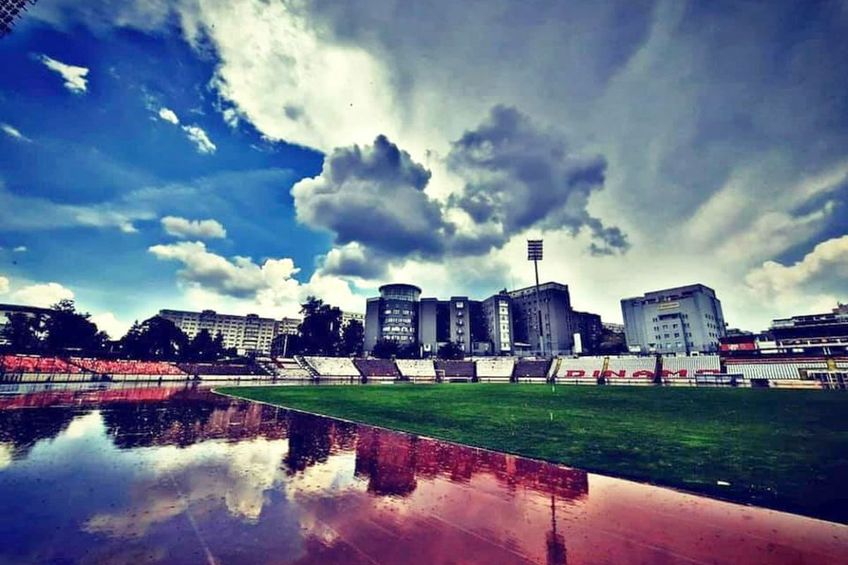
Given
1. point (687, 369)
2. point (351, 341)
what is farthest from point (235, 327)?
point (687, 369)

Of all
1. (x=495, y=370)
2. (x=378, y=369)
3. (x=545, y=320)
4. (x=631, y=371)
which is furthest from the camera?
(x=545, y=320)

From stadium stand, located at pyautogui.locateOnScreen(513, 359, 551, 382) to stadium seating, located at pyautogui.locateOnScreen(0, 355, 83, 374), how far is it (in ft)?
220

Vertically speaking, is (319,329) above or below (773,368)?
above

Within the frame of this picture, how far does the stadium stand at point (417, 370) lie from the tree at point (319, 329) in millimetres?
34632

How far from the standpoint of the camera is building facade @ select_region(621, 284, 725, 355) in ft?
350

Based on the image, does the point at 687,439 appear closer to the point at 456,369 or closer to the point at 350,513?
the point at 350,513

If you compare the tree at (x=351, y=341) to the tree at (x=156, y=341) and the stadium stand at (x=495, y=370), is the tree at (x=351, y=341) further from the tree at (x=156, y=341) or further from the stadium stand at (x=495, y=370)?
the stadium stand at (x=495, y=370)

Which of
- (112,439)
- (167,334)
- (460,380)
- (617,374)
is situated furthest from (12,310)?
(617,374)

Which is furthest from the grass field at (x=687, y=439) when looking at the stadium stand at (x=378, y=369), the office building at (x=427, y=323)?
the office building at (x=427, y=323)

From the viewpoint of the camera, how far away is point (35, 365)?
46.3 metres

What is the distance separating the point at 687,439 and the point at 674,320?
118551 millimetres

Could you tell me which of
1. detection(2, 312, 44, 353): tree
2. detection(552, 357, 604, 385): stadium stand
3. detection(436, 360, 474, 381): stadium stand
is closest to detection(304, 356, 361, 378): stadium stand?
detection(436, 360, 474, 381): stadium stand

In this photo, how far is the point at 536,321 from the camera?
417 ft

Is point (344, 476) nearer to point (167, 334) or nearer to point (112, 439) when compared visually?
point (112, 439)
